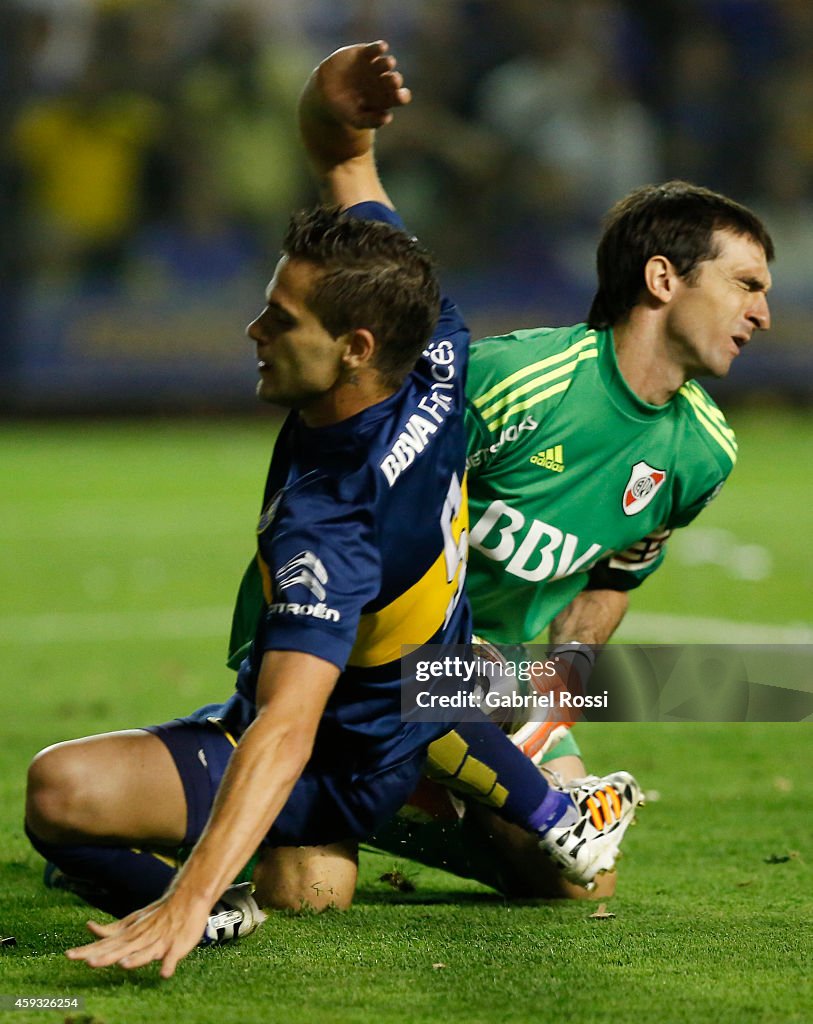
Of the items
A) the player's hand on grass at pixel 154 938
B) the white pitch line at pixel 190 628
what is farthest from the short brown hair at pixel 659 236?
the white pitch line at pixel 190 628

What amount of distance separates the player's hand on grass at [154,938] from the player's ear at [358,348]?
114 centimetres

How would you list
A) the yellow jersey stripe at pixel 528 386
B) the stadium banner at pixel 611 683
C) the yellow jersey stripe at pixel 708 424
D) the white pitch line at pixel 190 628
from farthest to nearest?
the white pitch line at pixel 190 628 → the yellow jersey stripe at pixel 708 424 → the yellow jersey stripe at pixel 528 386 → the stadium banner at pixel 611 683

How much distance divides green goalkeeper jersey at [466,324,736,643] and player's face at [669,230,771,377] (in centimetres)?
18

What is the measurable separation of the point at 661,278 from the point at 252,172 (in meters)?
17.7

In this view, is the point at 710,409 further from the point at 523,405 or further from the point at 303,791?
→ the point at 303,791

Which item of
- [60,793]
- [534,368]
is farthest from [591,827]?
[60,793]

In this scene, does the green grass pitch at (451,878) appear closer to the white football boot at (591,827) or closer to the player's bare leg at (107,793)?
the white football boot at (591,827)

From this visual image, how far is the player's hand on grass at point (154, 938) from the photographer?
306cm

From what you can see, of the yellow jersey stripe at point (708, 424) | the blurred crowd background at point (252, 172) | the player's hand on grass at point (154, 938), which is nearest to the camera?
the player's hand on grass at point (154, 938)

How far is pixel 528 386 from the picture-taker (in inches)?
182

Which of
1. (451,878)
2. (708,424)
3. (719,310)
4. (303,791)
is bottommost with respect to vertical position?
(451,878)

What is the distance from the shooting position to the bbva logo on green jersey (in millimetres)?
4676

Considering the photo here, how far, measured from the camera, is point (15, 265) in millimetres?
21750

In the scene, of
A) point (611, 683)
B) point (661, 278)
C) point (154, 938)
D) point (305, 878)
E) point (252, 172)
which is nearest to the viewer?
point (154, 938)
